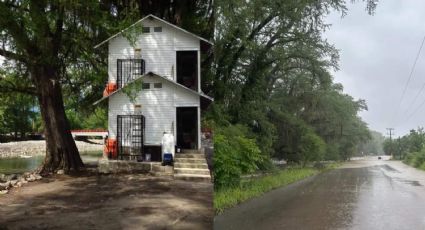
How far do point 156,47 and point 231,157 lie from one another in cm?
449

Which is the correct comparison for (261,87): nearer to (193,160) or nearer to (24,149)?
(193,160)

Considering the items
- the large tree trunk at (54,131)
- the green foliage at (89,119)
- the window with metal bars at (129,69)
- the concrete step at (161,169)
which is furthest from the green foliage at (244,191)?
the large tree trunk at (54,131)

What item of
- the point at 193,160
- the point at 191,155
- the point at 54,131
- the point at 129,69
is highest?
the point at 129,69

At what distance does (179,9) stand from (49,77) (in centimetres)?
483

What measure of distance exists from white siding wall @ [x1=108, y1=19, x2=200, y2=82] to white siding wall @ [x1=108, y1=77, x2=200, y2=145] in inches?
18.0

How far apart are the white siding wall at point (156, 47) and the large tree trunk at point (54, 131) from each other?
189 inches

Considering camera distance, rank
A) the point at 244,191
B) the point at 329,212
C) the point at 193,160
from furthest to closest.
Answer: the point at 244,191, the point at 329,212, the point at 193,160

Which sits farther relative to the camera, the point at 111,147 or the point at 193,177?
the point at 193,177

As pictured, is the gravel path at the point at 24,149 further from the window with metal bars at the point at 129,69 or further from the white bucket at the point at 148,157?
the window with metal bars at the point at 129,69

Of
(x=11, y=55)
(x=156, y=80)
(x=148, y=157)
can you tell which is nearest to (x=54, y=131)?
(x=11, y=55)

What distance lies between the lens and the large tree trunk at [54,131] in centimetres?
1329

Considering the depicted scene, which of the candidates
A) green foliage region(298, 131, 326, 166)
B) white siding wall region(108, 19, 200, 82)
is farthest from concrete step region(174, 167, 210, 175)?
green foliage region(298, 131, 326, 166)

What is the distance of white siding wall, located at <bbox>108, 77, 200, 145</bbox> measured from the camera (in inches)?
314

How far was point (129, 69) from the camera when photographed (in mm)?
8492
